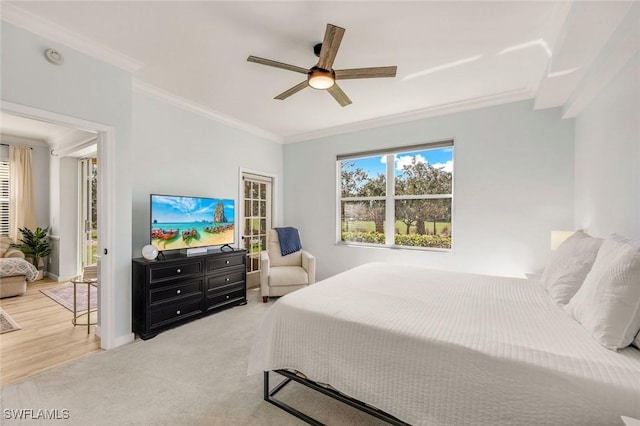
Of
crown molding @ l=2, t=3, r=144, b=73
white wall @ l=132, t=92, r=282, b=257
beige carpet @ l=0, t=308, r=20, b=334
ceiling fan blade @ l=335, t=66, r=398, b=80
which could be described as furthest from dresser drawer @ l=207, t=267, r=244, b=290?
ceiling fan blade @ l=335, t=66, r=398, b=80

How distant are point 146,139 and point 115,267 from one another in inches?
59.1

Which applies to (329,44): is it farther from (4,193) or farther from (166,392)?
(4,193)

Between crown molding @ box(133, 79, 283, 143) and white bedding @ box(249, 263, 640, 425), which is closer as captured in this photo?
white bedding @ box(249, 263, 640, 425)

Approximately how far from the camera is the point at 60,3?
1927mm

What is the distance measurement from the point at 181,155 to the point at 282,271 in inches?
82.8

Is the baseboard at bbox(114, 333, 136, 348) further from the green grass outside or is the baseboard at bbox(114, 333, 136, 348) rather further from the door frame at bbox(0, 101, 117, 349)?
the green grass outside

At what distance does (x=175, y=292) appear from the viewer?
305cm

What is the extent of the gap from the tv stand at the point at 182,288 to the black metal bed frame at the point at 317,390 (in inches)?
62.5

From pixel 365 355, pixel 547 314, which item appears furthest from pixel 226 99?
pixel 547 314

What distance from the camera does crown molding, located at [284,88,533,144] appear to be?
3.28 m

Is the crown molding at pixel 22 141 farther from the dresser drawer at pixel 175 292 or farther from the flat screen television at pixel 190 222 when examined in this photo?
the dresser drawer at pixel 175 292

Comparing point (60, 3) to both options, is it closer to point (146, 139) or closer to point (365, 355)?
point (146, 139)

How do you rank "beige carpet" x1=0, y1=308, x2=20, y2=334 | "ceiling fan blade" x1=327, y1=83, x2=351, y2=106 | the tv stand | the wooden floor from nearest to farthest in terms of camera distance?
1. the wooden floor
2. "ceiling fan blade" x1=327, y1=83, x2=351, y2=106
3. the tv stand
4. "beige carpet" x1=0, y1=308, x2=20, y2=334

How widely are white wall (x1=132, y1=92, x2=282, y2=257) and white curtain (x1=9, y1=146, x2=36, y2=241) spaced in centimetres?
378
